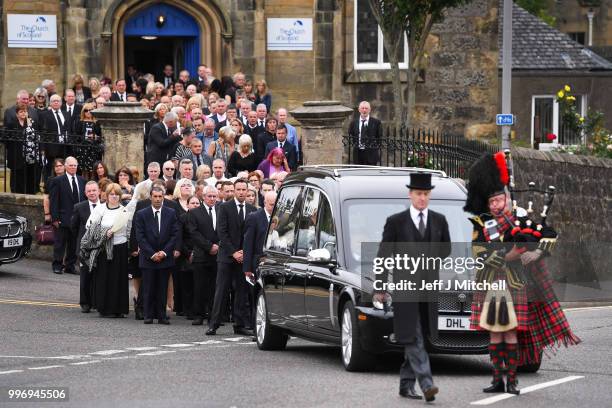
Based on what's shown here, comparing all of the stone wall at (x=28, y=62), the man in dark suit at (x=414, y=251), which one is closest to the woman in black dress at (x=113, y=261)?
the man in dark suit at (x=414, y=251)

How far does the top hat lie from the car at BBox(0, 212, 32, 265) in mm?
11519

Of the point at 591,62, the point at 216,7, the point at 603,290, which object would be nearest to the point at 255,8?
the point at 216,7

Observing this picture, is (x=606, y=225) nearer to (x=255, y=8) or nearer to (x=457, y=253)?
(x=255, y=8)

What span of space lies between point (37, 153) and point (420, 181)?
14.3 meters

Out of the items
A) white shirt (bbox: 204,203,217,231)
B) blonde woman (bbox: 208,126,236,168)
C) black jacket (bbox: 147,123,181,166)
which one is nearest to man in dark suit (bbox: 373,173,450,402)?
white shirt (bbox: 204,203,217,231)

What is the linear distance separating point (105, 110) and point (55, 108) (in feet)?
4.08

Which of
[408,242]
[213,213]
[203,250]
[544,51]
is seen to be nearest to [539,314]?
[408,242]

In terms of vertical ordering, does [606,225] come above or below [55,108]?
below

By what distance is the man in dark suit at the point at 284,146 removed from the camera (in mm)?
23609

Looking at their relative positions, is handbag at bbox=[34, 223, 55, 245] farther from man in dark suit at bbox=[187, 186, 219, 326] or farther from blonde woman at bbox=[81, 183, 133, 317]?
man in dark suit at bbox=[187, 186, 219, 326]

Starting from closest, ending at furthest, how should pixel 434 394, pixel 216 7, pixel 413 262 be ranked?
1. pixel 434 394
2. pixel 413 262
3. pixel 216 7

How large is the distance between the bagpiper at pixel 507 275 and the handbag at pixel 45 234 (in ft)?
37.7

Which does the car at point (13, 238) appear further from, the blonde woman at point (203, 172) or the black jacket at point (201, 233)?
the black jacket at point (201, 233)

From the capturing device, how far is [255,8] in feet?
106
